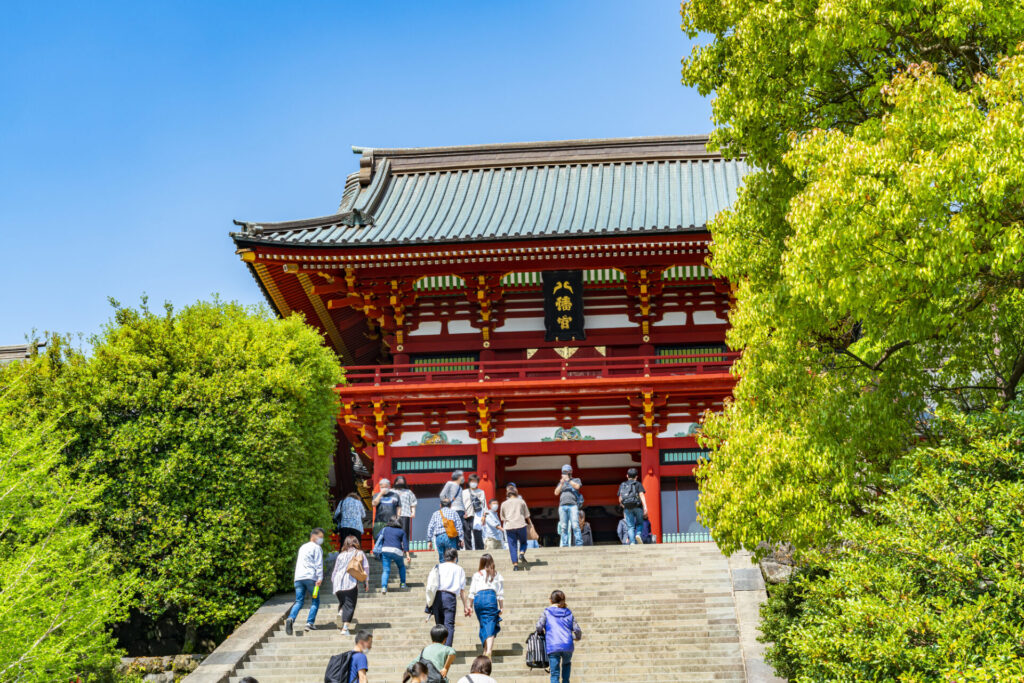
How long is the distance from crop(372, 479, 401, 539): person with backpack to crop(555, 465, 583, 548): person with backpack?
3.12 metres

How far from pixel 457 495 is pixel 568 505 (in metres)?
1.98

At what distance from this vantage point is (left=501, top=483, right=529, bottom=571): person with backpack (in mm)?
14508

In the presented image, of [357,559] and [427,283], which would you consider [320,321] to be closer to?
[427,283]

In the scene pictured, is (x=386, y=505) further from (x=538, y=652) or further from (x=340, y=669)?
(x=340, y=669)

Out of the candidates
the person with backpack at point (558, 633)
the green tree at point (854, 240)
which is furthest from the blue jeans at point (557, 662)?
the green tree at point (854, 240)

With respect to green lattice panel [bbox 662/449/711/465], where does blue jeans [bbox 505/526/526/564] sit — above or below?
below

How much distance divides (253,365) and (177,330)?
1.37m

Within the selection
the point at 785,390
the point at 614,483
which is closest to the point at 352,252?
the point at 614,483

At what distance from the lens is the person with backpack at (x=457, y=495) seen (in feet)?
52.0

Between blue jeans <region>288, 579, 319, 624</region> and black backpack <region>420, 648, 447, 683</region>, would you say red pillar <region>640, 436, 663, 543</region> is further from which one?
black backpack <region>420, 648, 447, 683</region>

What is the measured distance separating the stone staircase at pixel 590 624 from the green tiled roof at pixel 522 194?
317 inches

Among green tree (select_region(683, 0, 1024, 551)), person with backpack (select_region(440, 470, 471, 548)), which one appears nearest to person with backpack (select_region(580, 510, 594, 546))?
person with backpack (select_region(440, 470, 471, 548))

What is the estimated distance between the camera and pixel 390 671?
12.0m

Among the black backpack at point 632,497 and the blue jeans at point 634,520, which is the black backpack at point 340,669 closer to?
the black backpack at point 632,497
